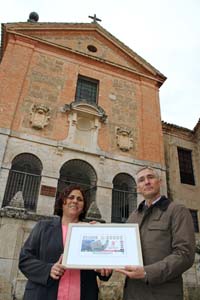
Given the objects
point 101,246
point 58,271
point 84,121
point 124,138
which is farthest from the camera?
point 124,138

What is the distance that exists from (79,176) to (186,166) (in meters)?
6.91

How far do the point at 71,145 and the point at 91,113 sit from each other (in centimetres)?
203

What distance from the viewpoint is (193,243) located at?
8.03 feet

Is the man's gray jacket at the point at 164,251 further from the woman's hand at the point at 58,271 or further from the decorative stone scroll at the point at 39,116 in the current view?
the decorative stone scroll at the point at 39,116

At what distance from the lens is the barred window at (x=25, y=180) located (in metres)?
9.85

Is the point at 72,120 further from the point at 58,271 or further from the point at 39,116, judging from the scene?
the point at 58,271

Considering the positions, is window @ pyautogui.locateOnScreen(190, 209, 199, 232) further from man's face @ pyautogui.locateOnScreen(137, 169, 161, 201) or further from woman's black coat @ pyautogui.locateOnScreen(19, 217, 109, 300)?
woman's black coat @ pyautogui.locateOnScreen(19, 217, 109, 300)

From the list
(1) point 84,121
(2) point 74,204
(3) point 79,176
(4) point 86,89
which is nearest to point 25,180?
(3) point 79,176

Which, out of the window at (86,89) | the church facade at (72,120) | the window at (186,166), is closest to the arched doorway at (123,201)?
the church facade at (72,120)

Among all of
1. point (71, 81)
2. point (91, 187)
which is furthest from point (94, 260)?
point (71, 81)

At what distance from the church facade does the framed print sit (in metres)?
5.34

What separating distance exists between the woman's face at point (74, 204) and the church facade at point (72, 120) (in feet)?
16.4

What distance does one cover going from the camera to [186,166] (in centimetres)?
1505

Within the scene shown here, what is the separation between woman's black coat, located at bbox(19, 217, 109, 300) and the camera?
2.43 metres
